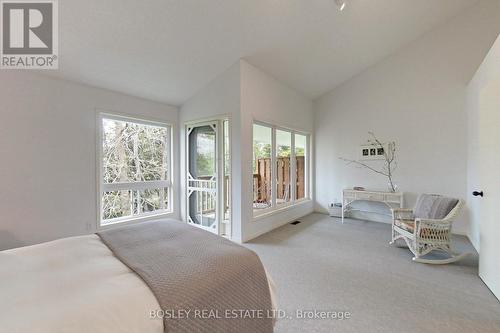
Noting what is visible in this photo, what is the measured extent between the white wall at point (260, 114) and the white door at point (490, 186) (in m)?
2.69

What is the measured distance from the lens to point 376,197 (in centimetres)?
427

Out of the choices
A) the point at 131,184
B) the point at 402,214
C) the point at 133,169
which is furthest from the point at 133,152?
the point at 402,214

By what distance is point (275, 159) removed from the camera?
435 centimetres

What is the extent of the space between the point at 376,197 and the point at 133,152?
14.9 feet

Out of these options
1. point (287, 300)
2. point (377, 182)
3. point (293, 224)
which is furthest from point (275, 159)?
point (287, 300)

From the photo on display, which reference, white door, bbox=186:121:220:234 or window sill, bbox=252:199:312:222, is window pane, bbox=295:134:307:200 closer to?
window sill, bbox=252:199:312:222

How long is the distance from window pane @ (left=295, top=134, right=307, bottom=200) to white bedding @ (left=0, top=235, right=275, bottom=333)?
4.44 m

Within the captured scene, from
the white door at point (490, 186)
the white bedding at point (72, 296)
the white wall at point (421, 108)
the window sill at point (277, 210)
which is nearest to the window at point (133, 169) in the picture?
the window sill at point (277, 210)

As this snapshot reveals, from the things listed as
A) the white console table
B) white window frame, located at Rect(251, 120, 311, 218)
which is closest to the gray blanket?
white window frame, located at Rect(251, 120, 311, 218)

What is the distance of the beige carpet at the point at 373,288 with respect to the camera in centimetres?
173

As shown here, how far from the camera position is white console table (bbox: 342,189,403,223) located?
414 centimetres

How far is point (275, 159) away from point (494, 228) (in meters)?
2.96

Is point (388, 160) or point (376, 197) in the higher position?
point (388, 160)

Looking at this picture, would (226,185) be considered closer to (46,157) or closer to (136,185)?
(136,185)
